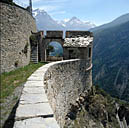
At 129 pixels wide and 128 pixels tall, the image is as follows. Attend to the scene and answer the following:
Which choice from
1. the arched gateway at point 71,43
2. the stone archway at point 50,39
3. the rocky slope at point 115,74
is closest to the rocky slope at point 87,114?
the arched gateway at point 71,43

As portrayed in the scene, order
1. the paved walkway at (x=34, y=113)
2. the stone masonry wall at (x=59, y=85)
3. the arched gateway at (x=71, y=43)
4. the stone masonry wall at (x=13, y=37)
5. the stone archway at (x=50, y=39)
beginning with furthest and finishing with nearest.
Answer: the stone archway at (x=50, y=39) < the arched gateway at (x=71, y=43) < the stone masonry wall at (x=13, y=37) < the stone masonry wall at (x=59, y=85) < the paved walkway at (x=34, y=113)

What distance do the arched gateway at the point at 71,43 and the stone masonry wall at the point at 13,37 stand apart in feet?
9.86

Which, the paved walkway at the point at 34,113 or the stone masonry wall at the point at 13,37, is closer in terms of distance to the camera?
the paved walkway at the point at 34,113

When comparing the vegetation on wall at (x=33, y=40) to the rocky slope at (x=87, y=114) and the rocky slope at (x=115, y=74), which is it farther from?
the rocky slope at (x=115, y=74)

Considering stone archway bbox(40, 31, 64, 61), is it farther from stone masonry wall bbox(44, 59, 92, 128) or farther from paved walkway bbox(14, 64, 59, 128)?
paved walkway bbox(14, 64, 59, 128)

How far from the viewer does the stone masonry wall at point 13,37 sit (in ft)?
35.6

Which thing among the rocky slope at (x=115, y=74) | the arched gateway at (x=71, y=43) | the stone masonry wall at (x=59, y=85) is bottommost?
the rocky slope at (x=115, y=74)

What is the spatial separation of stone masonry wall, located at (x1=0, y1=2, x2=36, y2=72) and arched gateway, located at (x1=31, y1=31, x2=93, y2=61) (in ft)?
9.86

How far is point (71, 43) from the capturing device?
52.1 ft

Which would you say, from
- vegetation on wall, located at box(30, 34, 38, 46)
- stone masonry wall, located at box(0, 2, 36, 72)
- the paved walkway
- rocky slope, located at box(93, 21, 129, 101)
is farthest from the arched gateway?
rocky slope, located at box(93, 21, 129, 101)

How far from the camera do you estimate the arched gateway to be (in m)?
15.3

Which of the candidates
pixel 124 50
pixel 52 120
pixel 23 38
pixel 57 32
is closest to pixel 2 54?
pixel 23 38

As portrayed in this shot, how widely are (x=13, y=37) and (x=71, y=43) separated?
6278mm

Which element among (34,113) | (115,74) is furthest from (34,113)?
(115,74)
